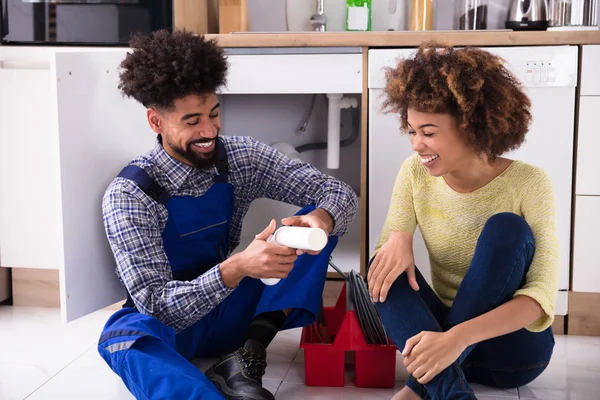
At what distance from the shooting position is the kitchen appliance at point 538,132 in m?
2.12

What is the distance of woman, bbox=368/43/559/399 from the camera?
1470 mm

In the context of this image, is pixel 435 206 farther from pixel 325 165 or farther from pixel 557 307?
pixel 325 165

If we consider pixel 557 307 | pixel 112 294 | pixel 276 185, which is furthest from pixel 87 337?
pixel 557 307

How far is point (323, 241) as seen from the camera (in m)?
1.46

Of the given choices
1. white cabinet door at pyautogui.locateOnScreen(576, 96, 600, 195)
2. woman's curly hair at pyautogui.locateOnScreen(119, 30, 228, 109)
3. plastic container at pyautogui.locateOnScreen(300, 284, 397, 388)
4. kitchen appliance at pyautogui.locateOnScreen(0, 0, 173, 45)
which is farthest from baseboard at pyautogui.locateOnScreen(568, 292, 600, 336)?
kitchen appliance at pyautogui.locateOnScreen(0, 0, 173, 45)

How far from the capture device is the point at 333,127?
2.47 m

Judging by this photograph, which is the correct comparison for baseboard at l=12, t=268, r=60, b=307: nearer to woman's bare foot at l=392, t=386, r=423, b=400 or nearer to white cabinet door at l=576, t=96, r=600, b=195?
woman's bare foot at l=392, t=386, r=423, b=400

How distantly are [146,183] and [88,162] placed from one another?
0.15 metres

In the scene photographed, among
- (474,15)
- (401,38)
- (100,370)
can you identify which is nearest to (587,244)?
(401,38)

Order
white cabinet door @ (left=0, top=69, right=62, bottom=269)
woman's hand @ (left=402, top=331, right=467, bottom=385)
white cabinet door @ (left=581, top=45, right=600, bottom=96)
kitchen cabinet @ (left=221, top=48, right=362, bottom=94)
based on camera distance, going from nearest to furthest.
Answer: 1. woman's hand @ (left=402, top=331, right=467, bottom=385)
2. white cabinet door @ (left=581, top=45, right=600, bottom=96)
3. kitchen cabinet @ (left=221, top=48, right=362, bottom=94)
4. white cabinet door @ (left=0, top=69, right=62, bottom=269)

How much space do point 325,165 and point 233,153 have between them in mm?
959

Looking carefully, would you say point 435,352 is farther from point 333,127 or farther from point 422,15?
point 422,15

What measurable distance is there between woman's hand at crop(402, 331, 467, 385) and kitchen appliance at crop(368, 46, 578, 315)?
31.4 inches

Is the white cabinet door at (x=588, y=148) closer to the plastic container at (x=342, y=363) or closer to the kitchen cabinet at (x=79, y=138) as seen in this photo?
the kitchen cabinet at (x=79, y=138)
